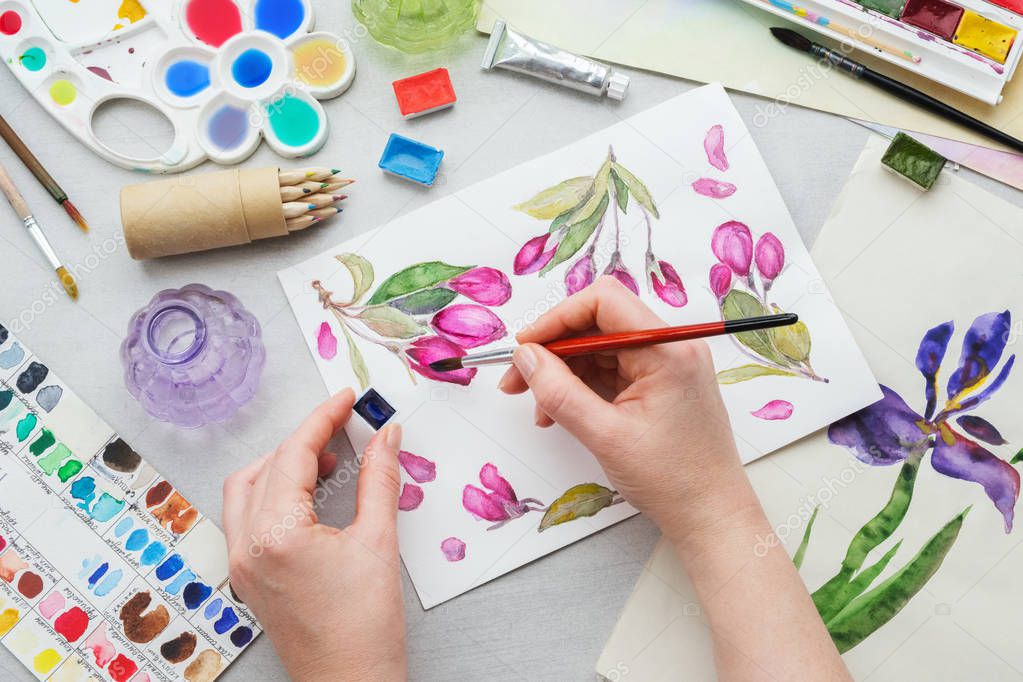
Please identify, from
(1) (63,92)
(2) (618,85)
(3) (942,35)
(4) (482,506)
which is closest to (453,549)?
(4) (482,506)

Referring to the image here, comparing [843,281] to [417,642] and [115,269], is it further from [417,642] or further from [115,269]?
[115,269]

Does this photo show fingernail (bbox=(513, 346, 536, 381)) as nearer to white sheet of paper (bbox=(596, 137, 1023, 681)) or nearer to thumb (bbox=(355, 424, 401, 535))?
thumb (bbox=(355, 424, 401, 535))

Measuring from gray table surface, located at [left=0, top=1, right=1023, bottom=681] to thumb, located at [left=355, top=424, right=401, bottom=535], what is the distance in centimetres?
10

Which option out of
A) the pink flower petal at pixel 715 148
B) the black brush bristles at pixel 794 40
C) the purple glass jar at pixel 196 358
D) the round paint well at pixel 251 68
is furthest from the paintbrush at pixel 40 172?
the black brush bristles at pixel 794 40

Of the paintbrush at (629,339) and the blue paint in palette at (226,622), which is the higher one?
the paintbrush at (629,339)

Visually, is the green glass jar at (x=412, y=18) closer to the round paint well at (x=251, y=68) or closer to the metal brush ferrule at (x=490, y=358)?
the round paint well at (x=251, y=68)

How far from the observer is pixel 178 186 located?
0.99 m

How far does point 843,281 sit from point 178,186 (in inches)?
32.4

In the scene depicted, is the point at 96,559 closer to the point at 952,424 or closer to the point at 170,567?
the point at 170,567

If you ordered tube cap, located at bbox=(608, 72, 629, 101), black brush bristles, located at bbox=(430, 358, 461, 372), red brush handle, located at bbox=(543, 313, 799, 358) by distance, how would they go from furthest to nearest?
tube cap, located at bbox=(608, 72, 629, 101), black brush bristles, located at bbox=(430, 358, 461, 372), red brush handle, located at bbox=(543, 313, 799, 358)

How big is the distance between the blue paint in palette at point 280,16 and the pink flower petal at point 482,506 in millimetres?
627

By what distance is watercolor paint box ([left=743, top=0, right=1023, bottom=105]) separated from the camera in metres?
1.02

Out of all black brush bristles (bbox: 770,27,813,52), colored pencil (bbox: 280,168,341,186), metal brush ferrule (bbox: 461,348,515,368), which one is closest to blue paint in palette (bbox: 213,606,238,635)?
metal brush ferrule (bbox: 461,348,515,368)

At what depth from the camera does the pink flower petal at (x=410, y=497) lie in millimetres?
990
